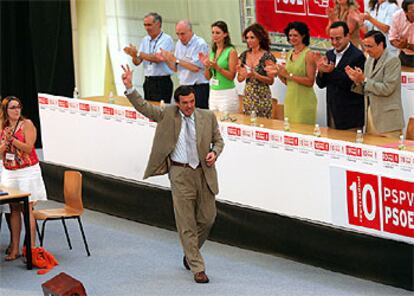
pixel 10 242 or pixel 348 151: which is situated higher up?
pixel 348 151

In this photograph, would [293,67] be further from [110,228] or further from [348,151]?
[110,228]

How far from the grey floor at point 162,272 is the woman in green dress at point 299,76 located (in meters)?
1.41

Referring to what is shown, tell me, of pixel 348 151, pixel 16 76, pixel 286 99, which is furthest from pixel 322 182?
pixel 16 76

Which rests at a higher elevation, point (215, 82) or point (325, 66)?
point (325, 66)

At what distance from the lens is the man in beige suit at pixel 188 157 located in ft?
28.2

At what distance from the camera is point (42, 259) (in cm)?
946

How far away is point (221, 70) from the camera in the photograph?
34.4 ft

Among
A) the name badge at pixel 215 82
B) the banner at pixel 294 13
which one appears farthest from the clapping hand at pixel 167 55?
the banner at pixel 294 13

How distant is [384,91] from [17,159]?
331 cm

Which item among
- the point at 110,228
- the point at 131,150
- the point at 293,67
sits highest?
the point at 293,67

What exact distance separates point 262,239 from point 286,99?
1.40m

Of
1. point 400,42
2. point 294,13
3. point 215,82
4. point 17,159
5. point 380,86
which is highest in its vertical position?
point 294,13

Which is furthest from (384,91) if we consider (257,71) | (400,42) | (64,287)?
(64,287)

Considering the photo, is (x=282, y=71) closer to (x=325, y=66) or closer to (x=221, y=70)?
(x=325, y=66)
